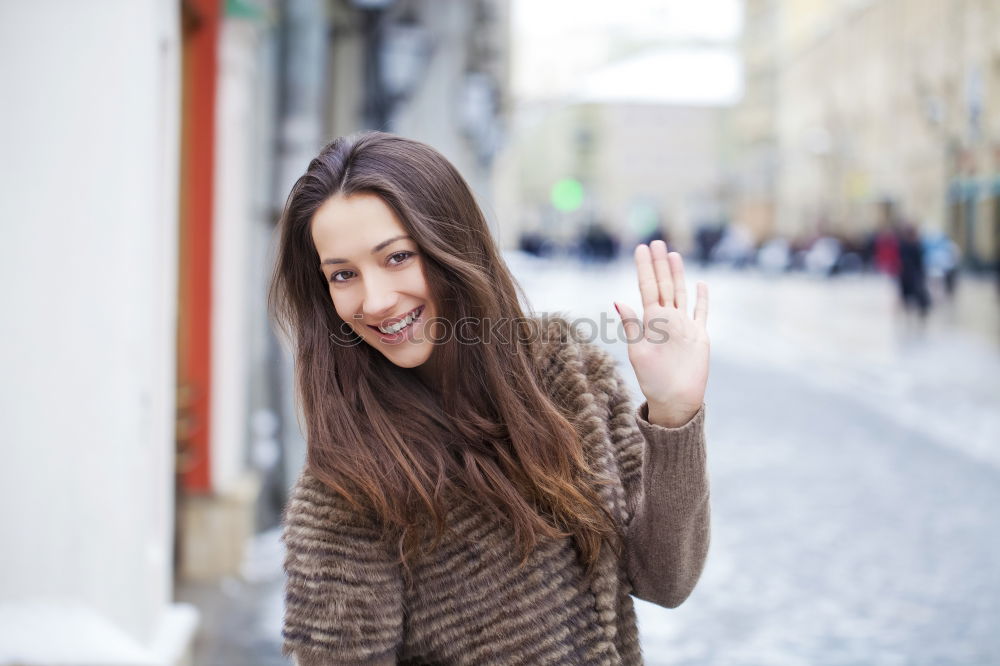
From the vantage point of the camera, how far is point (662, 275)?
1686 millimetres

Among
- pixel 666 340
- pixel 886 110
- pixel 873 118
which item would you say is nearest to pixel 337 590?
pixel 666 340

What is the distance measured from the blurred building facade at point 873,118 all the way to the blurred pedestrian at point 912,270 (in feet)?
40.2

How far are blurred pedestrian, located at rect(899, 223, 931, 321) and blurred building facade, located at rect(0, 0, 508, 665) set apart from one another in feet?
44.3

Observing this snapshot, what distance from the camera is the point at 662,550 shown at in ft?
5.65

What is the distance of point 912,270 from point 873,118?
2396 centimetres

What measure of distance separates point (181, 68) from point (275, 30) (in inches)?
53.0

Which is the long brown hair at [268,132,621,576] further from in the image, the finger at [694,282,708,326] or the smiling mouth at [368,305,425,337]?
the finger at [694,282,708,326]

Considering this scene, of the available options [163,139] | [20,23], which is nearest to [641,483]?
[20,23]

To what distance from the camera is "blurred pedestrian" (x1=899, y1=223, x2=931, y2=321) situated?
55.8ft

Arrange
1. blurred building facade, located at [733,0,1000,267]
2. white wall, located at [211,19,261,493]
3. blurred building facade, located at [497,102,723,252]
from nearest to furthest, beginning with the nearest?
white wall, located at [211,19,261,493]
blurred building facade, located at [733,0,1000,267]
blurred building facade, located at [497,102,723,252]

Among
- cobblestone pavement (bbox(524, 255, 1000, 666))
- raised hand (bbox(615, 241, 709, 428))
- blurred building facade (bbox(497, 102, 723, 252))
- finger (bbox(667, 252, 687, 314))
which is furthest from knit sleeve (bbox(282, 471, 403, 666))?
blurred building facade (bbox(497, 102, 723, 252))

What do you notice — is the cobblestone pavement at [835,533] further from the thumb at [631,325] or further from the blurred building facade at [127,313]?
the blurred building facade at [127,313]

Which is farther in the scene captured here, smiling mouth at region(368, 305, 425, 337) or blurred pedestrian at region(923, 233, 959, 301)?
blurred pedestrian at region(923, 233, 959, 301)

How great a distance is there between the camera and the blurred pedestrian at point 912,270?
17.0 m
